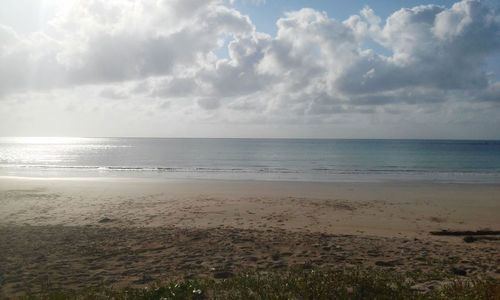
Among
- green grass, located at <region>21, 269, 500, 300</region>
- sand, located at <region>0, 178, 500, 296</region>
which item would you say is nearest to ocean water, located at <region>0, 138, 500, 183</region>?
sand, located at <region>0, 178, 500, 296</region>

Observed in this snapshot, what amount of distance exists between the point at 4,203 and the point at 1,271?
13.3m

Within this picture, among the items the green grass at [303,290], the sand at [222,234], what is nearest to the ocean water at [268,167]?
the sand at [222,234]

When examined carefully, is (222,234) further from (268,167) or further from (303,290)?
(268,167)

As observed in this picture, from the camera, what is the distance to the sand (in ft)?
28.2

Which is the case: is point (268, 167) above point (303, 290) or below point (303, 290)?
below

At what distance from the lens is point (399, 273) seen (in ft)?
25.8

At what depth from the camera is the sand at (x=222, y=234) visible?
861 centimetres

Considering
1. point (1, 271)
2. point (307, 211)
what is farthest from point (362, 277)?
point (307, 211)

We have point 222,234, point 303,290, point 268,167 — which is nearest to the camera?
point 303,290

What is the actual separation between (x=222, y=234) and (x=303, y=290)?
20.0ft

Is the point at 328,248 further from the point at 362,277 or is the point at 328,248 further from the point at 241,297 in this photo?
the point at 241,297

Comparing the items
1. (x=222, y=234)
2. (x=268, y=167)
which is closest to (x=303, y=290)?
(x=222, y=234)

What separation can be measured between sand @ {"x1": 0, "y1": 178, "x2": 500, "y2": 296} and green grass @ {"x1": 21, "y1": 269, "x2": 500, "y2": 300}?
1.30 metres

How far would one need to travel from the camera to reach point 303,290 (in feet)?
20.2
